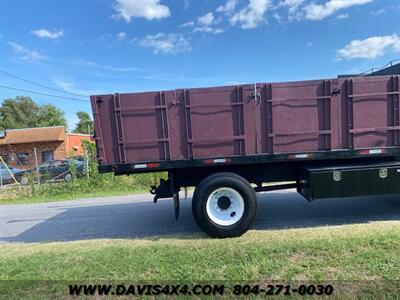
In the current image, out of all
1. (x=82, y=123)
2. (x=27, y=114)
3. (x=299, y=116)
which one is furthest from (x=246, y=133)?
(x=82, y=123)

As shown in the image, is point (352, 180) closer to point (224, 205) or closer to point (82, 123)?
point (224, 205)

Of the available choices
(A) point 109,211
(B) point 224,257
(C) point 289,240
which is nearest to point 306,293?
(B) point 224,257

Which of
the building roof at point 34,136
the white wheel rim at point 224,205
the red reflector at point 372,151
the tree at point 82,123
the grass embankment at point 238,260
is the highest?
the tree at point 82,123

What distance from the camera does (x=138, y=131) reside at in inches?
239

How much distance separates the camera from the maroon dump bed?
600 centimetres

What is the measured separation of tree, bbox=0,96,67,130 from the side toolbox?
73.5m

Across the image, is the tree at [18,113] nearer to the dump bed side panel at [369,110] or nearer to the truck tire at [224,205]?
the truck tire at [224,205]

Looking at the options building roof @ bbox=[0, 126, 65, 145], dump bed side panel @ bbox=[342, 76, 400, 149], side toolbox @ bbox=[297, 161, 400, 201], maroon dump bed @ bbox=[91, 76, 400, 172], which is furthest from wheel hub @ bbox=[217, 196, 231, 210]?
building roof @ bbox=[0, 126, 65, 145]

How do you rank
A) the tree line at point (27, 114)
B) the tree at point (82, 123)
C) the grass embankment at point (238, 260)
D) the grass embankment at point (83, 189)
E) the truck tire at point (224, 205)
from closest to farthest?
the grass embankment at point (238, 260), the truck tire at point (224, 205), the grass embankment at point (83, 189), the tree line at point (27, 114), the tree at point (82, 123)

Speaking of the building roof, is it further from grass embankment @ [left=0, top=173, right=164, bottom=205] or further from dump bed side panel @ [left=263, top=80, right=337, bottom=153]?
dump bed side panel @ [left=263, top=80, right=337, bottom=153]

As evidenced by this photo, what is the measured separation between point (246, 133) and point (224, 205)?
1.31 m

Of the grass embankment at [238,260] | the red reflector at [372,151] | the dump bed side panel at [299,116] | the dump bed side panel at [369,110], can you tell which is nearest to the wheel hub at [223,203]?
the grass embankment at [238,260]

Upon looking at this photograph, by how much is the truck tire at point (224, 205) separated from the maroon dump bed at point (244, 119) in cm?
45

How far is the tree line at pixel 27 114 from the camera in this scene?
2864 inches
